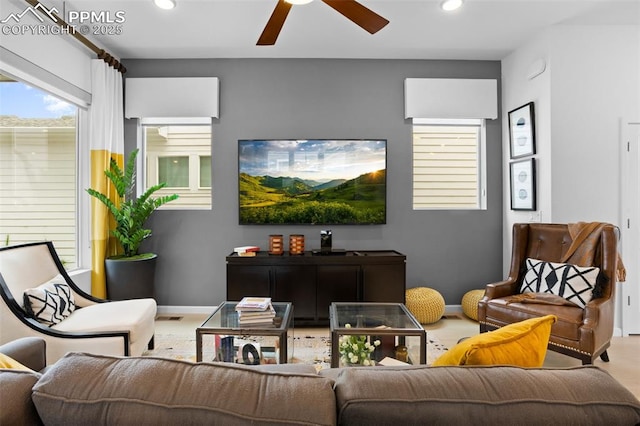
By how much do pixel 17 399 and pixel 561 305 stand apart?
3091mm

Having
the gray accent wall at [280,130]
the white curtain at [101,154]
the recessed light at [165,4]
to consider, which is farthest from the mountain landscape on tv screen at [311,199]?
the recessed light at [165,4]

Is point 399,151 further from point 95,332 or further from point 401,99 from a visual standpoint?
point 95,332

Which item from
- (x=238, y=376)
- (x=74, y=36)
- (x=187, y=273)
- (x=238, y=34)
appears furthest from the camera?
(x=187, y=273)

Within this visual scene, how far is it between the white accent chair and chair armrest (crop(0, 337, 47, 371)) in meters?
0.59

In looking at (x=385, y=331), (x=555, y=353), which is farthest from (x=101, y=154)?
(x=555, y=353)

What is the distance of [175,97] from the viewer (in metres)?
3.95

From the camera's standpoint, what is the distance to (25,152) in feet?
9.76

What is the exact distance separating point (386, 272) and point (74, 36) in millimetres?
3549

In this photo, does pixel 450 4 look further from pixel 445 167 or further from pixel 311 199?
pixel 311 199

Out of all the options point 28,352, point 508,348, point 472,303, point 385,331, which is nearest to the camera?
point 508,348

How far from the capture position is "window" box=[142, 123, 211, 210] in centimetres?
411

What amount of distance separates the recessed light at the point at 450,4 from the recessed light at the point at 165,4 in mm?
2160

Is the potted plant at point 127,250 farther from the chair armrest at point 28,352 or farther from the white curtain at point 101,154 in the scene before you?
the chair armrest at point 28,352

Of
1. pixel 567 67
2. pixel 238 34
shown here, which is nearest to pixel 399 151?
pixel 567 67
